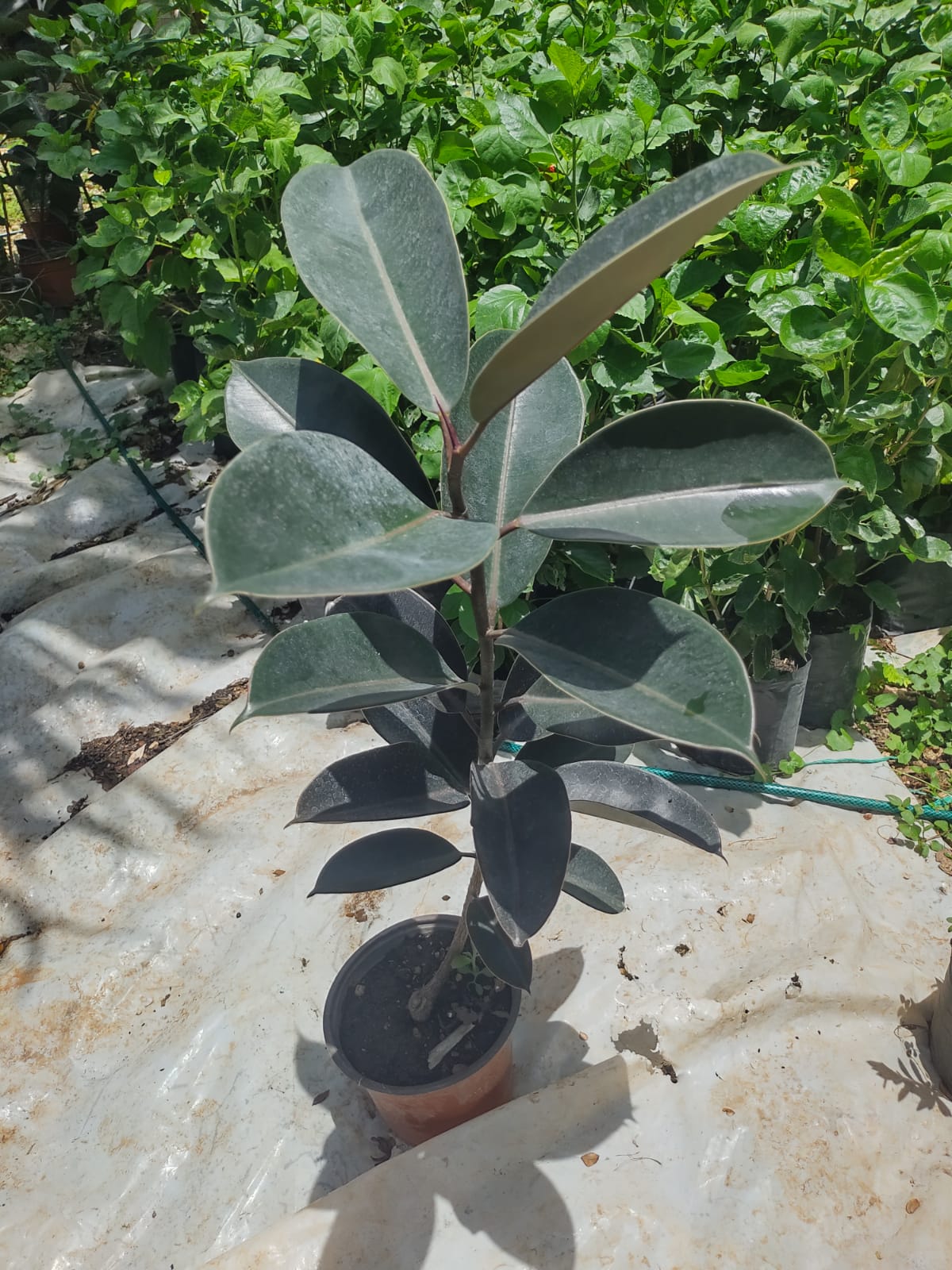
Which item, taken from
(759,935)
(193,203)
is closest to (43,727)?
(193,203)

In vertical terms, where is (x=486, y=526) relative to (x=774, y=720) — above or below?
above

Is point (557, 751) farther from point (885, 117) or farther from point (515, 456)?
point (885, 117)

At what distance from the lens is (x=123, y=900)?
1912 millimetres

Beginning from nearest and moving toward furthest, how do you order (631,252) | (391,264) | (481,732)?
(631,252), (391,264), (481,732)

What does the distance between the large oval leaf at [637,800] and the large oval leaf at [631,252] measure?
58 cm

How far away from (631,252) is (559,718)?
588 millimetres

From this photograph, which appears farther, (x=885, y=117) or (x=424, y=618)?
(x=885, y=117)

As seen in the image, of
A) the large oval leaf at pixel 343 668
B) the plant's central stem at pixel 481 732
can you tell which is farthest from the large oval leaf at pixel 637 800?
the large oval leaf at pixel 343 668

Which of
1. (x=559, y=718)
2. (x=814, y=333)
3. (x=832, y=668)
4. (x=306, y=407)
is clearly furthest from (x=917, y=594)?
(x=306, y=407)

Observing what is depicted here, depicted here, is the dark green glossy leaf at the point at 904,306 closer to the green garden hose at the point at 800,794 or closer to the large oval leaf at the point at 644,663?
the large oval leaf at the point at 644,663

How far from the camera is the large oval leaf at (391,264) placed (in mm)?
749

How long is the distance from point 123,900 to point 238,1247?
86 centimetres

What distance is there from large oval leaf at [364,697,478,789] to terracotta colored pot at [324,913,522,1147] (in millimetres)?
440

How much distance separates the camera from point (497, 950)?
1086mm
